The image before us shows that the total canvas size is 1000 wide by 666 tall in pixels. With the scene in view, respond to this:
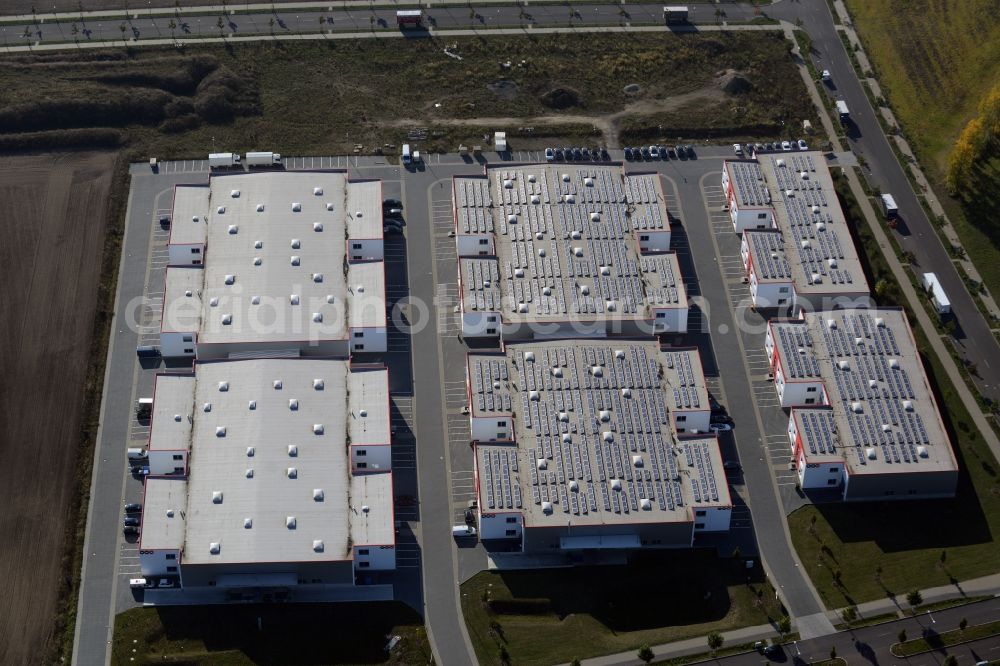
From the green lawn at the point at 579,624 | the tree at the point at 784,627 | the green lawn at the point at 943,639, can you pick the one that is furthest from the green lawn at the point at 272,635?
the green lawn at the point at 943,639

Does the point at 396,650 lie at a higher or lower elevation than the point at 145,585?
lower

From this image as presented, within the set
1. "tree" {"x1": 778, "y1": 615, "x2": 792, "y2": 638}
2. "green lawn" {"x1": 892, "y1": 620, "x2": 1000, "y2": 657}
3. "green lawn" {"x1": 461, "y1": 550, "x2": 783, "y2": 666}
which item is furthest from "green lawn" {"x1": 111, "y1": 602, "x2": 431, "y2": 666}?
"green lawn" {"x1": 892, "y1": 620, "x2": 1000, "y2": 657}

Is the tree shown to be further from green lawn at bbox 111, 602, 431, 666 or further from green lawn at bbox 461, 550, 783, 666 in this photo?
green lawn at bbox 111, 602, 431, 666

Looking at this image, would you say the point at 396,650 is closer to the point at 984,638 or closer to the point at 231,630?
the point at 231,630

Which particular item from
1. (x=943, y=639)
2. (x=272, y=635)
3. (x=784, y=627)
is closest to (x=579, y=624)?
(x=784, y=627)

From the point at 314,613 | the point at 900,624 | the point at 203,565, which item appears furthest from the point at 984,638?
the point at 203,565

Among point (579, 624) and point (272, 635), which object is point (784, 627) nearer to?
point (579, 624)
